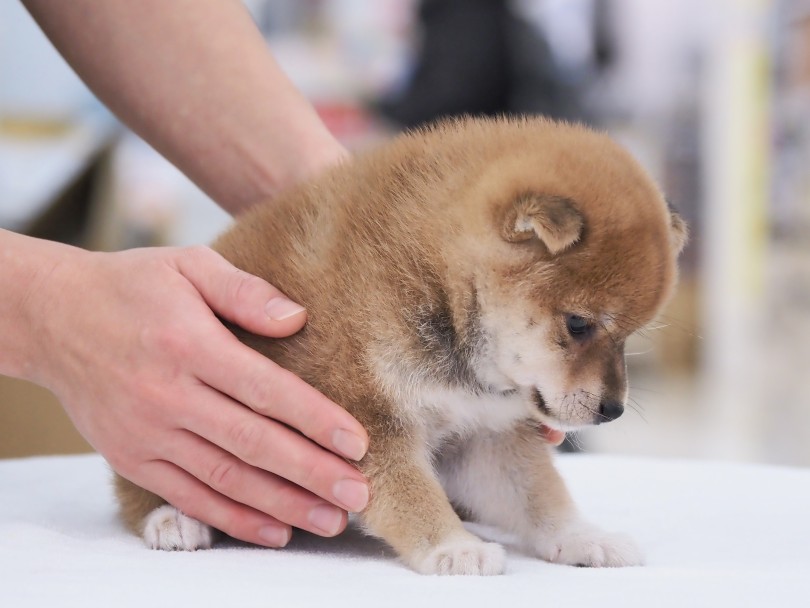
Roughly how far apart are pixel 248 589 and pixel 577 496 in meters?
0.84

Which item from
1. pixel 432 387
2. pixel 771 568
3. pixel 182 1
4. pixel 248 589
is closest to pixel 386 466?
pixel 432 387

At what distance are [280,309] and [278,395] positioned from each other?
0.11 metres

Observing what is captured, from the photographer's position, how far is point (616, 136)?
517 cm

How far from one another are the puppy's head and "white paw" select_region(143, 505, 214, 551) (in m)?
0.44

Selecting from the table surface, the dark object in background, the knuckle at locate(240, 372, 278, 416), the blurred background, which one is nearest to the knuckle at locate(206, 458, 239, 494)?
the knuckle at locate(240, 372, 278, 416)

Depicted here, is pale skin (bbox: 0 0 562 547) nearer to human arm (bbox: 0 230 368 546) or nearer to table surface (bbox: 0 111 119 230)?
human arm (bbox: 0 230 368 546)

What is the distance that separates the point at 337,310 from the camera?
4.20 feet

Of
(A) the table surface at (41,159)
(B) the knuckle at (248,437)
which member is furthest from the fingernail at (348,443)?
(A) the table surface at (41,159)

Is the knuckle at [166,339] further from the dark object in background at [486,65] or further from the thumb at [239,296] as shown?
the dark object in background at [486,65]

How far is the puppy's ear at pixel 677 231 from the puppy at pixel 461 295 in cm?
4

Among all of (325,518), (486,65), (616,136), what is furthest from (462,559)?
(616,136)

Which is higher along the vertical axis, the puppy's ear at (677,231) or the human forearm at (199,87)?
the human forearm at (199,87)

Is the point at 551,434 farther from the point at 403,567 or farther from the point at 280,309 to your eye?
the point at 280,309

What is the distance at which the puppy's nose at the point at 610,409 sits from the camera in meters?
1.34
